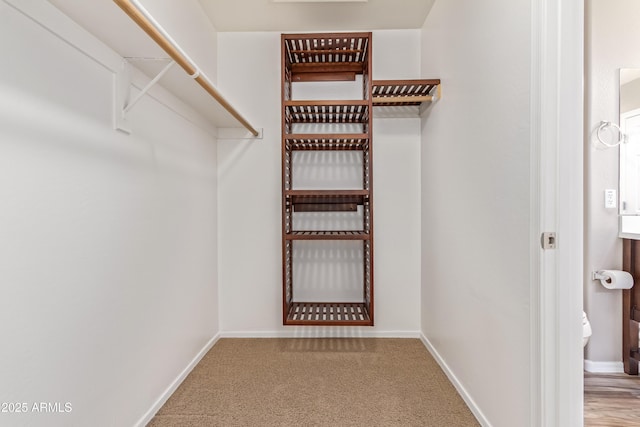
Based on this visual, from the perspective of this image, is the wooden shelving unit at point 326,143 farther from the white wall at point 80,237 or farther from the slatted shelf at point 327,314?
the white wall at point 80,237

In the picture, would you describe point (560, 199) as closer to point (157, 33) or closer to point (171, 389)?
point (157, 33)

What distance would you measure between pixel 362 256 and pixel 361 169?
66 centimetres

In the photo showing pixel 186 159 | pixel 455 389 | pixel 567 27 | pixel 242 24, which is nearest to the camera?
pixel 567 27

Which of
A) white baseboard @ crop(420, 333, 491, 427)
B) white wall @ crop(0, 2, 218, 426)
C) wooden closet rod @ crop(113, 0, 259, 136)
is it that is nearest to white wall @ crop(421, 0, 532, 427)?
white baseboard @ crop(420, 333, 491, 427)

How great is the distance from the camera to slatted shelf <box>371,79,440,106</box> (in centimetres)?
202

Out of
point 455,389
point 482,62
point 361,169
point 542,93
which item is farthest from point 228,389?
point 482,62

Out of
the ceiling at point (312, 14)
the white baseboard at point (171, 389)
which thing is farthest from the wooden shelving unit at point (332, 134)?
the white baseboard at point (171, 389)

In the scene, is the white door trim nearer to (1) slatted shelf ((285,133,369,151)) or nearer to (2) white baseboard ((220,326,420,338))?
(1) slatted shelf ((285,133,369,151))

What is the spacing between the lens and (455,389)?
5.82 feet

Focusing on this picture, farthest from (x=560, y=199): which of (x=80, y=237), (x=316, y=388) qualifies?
(x=80, y=237)

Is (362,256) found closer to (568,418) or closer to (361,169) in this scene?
(361,169)

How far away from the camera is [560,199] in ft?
3.47

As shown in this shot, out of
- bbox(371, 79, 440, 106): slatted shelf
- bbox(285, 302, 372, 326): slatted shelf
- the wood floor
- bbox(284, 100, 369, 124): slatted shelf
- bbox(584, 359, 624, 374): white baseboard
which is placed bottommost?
the wood floor

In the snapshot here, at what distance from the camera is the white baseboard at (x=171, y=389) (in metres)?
1.47
